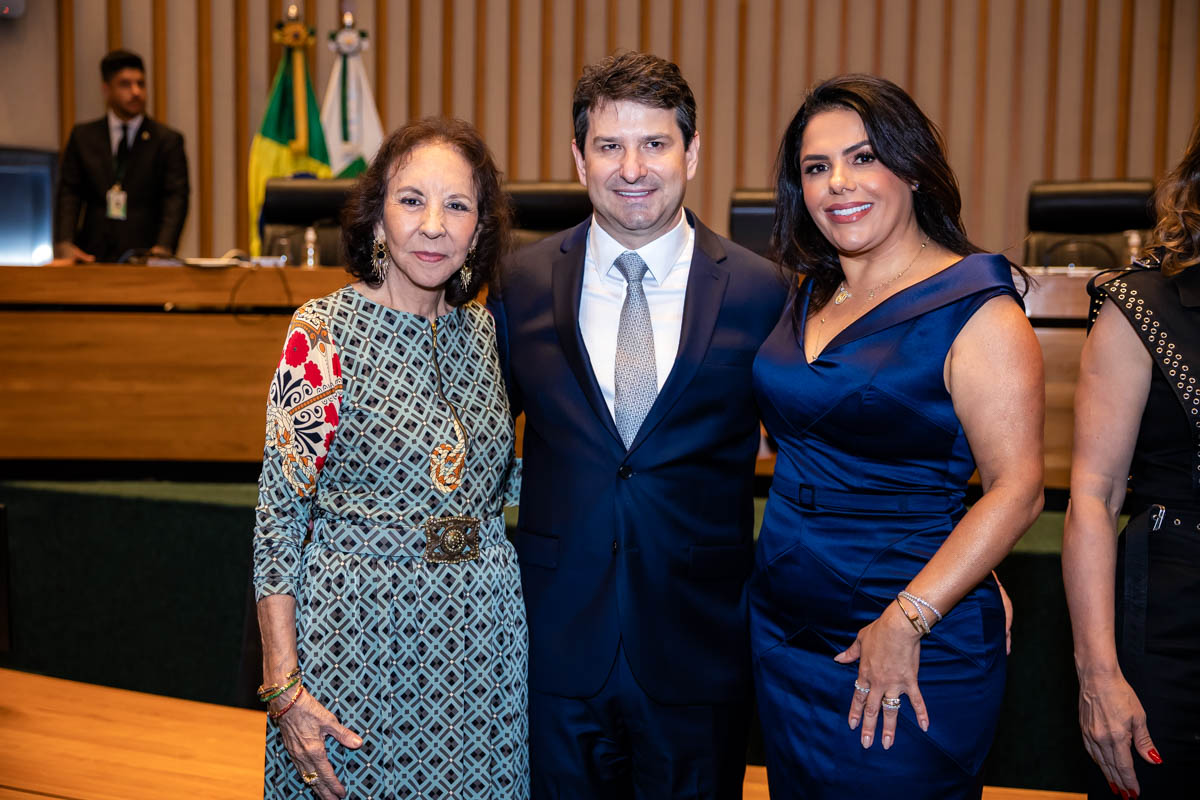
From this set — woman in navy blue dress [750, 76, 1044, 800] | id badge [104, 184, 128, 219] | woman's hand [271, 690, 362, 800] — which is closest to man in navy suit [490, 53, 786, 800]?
woman in navy blue dress [750, 76, 1044, 800]

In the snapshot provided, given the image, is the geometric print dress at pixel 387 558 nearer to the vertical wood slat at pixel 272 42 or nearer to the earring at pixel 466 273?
the earring at pixel 466 273

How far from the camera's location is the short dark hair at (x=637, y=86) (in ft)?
5.86

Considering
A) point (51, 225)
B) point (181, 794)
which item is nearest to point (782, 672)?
point (181, 794)

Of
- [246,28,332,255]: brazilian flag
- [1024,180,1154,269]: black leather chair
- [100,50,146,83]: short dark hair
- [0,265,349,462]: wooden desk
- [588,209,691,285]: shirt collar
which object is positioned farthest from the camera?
[246,28,332,255]: brazilian flag

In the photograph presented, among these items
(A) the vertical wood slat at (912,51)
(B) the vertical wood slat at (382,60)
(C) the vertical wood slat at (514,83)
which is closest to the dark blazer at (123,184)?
(B) the vertical wood slat at (382,60)

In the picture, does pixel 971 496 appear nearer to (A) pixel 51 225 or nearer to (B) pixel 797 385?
(B) pixel 797 385

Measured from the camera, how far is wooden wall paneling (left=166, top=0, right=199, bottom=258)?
255 inches

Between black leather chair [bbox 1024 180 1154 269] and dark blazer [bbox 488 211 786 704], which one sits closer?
dark blazer [bbox 488 211 786 704]

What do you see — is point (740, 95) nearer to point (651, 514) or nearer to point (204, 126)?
point (204, 126)

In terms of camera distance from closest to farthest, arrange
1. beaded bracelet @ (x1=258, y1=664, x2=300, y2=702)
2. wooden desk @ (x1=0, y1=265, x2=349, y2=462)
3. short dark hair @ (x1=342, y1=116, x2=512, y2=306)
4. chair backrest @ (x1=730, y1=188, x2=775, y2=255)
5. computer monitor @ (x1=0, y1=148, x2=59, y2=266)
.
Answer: beaded bracelet @ (x1=258, y1=664, x2=300, y2=702)
short dark hair @ (x1=342, y1=116, x2=512, y2=306)
wooden desk @ (x1=0, y1=265, x2=349, y2=462)
chair backrest @ (x1=730, y1=188, x2=775, y2=255)
computer monitor @ (x1=0, y1=148, x2=59, y2=266)

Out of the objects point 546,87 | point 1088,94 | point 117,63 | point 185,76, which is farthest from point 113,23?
point 1088,94

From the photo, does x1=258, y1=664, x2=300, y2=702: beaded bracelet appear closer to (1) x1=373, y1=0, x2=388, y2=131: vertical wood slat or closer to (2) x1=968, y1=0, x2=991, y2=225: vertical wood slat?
(1) x1=373, y1=0, x2=388, y2=131: vertical wood slat

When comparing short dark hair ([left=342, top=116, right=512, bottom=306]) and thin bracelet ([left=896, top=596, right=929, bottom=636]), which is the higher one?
short dark hair ([left=342, top=116, right=512, bottom=306])

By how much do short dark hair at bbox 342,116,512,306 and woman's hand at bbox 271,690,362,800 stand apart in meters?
0.67
